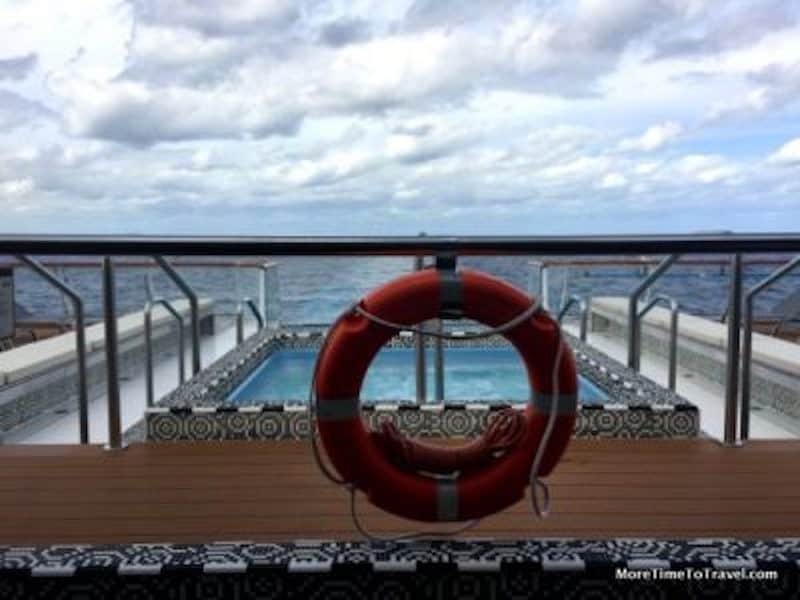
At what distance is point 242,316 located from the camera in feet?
21.7

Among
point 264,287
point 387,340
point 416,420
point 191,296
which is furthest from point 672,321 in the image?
point 264,287

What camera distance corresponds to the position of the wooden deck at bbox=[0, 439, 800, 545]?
1.93 m

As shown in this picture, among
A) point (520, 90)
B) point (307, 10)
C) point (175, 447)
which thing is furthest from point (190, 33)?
point (175, 447)

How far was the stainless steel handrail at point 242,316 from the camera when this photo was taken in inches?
251

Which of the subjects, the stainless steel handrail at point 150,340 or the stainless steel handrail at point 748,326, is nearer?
the stainless steel handrail at point 748,326

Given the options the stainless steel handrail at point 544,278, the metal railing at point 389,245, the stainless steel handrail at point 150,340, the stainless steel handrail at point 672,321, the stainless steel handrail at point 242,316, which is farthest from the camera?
the stainless steel handrail at point 242,316

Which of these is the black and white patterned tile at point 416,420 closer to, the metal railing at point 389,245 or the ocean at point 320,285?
the ocean at point 320,285

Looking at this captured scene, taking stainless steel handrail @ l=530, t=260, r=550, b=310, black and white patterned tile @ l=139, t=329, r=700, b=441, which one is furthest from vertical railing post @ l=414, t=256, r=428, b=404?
stainless steel handrail @ l=530, t=260, r=550, b=310

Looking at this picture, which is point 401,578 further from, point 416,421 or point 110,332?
point 110,332

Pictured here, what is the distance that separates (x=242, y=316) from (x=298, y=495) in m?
4.59

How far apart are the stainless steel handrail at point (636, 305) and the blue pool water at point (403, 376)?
0.73m

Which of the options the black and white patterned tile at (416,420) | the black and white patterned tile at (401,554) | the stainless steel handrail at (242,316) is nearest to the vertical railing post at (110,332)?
the black and white patterned tile at (416,420)

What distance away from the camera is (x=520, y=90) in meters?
9.17

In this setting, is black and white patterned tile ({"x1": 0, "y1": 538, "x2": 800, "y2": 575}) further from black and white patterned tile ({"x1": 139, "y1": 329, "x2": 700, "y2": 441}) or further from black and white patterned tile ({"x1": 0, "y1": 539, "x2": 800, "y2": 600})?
black and white patterned tile ({"x1": 139, "y1": 329, "x2": 700, "y2": 441})
